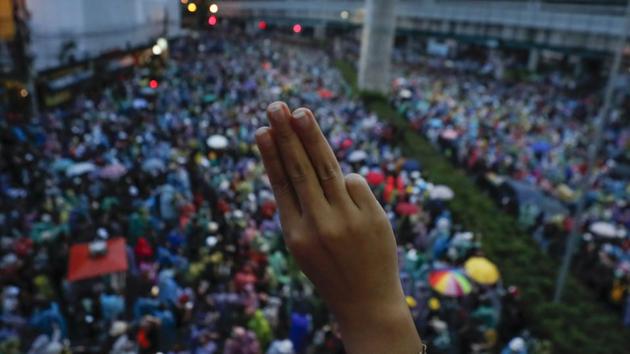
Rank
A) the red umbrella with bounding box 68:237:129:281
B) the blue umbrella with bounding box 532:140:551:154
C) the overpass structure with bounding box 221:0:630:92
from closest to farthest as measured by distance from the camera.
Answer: the red umbrella with bounding box 68:237:129:281
the blue umbrella with bounding box 532:140:551:154
the overpass structure with bounding box 221:0:630:92

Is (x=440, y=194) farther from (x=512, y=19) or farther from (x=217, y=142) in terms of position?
(x=512, y=19)

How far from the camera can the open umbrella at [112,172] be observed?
41.4ft

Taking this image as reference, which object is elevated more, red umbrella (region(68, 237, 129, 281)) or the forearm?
the forearm

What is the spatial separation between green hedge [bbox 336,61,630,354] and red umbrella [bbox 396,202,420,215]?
2.66 metres

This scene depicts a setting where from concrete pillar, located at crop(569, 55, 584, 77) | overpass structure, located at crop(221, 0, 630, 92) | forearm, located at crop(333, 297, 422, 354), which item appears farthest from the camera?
concrete pillar, located at crop(569, 55, 584, 77)

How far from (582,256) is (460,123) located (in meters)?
10.8

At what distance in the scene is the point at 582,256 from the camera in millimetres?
12656

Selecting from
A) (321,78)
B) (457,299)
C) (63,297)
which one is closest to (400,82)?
(321,78)

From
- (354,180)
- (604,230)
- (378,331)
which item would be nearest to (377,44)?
(604,230)

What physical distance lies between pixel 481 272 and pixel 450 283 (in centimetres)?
106

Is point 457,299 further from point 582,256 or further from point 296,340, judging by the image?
point 582,256

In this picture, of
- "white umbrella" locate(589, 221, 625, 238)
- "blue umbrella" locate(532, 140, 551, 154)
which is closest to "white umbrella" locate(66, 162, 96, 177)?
"white umbrella" locate(589, 221, 625, 238)

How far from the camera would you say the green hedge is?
399 inches

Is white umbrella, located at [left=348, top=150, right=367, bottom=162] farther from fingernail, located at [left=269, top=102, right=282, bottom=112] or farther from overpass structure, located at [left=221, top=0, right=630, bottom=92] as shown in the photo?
overpass structure, located at [left=221, top=0, right=630, bottom=92]
